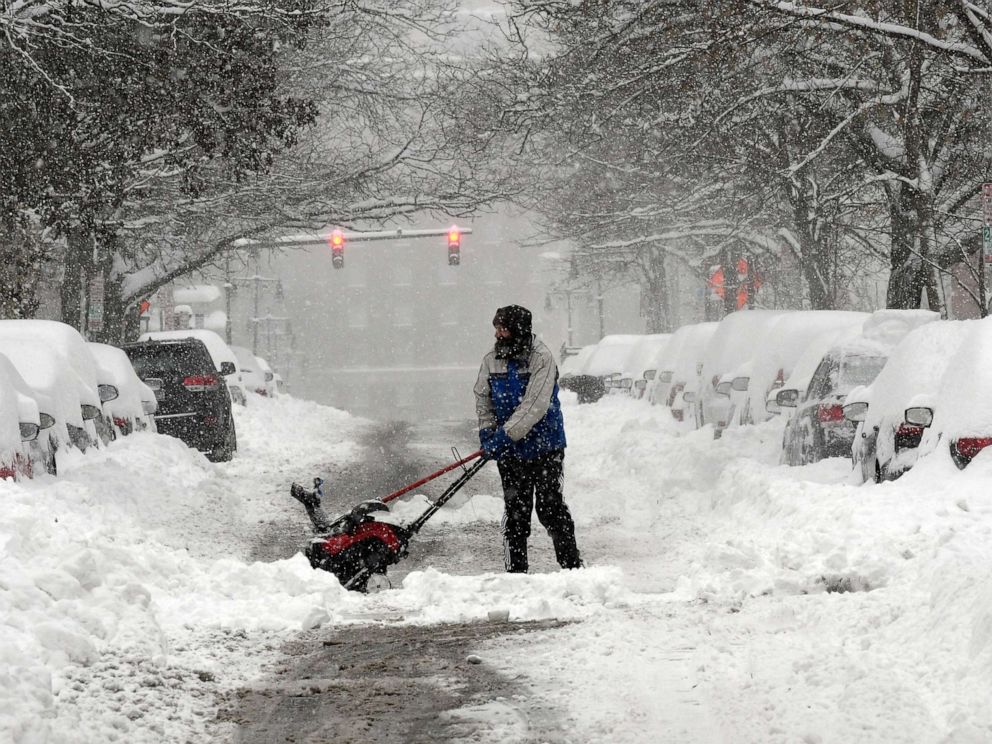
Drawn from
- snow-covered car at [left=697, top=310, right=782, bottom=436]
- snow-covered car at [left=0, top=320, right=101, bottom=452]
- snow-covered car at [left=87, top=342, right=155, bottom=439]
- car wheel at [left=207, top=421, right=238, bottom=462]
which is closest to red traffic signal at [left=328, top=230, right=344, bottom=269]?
car wheel at [left=207, top=421, right=238, bottom=462]

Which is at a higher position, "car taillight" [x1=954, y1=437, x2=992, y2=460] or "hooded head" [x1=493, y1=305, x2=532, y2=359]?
"hooded head" [x1=493, y1=305, x2=532, y2=359]

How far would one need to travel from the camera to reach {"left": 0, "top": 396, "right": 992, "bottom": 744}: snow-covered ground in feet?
15.7

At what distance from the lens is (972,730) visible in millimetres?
4328

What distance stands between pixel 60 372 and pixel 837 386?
264 inches

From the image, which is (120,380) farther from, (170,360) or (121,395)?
(170,360)

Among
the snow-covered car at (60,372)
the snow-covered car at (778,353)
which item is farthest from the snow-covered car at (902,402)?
the snow-covered car at (60,372)

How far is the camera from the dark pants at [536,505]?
820cm

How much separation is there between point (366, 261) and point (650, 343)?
66580 millimetres

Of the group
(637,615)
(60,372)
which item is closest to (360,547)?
(637,615)

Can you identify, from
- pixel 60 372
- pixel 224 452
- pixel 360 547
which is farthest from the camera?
pixel 224 452

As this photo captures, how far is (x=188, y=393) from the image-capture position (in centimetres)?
1762

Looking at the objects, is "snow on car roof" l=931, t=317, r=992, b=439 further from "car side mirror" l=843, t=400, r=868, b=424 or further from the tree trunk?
the tree trunk

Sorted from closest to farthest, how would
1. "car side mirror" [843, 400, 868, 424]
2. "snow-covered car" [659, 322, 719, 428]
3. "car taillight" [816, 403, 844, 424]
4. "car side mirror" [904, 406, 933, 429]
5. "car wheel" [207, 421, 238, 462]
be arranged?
"car side mirror" [904, 406, 933, 429] < "car side mirror" [843, 400, 868, 424] < "car taillight" [816, 403, 844, 424] < "car wheel" [207, 421, 238, 462] < "snow-covered car" [659, 322, 719, 428]

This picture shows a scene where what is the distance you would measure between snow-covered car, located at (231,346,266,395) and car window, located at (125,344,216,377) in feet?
36.4
